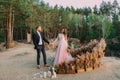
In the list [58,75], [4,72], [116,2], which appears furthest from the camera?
[116,2]

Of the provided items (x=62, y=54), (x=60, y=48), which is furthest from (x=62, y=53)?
(x=60, y=48)

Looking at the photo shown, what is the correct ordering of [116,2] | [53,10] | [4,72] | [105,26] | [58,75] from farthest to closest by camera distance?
[116,2] → [105,26] → [53,10] → [4,72] → [58,75]

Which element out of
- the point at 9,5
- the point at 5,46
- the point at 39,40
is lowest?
the point at 5,46

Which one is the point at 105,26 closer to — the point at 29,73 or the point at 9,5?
the point at 9,5

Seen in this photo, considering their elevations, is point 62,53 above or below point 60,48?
below

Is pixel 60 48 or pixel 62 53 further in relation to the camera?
pixel 60 48

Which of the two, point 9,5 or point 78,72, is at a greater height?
point 9,5

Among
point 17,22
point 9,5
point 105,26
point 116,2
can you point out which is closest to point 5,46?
point 9,5

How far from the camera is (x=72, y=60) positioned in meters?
12.1

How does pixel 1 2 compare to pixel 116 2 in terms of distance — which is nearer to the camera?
pixel 1 2

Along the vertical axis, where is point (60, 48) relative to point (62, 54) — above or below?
above

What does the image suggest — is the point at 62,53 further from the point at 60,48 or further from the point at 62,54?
Result: the point at 60,48

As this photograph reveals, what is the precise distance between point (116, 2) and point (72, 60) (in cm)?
7008

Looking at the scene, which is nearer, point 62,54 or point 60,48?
point 62,54
